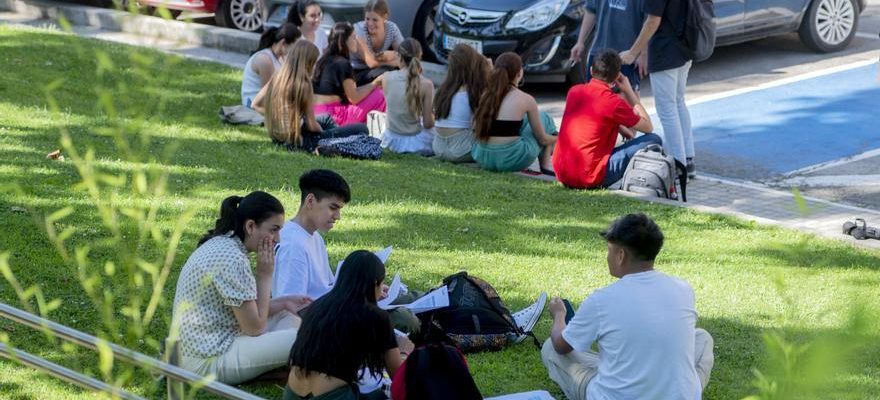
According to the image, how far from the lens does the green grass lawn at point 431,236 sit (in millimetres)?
6465

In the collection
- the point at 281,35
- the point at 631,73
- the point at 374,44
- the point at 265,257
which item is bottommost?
the point at 374,44

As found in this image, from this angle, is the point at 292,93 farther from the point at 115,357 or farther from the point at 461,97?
the point at 115,357

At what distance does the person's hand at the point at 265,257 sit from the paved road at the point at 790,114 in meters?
5.42

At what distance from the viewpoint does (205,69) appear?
14.0 m

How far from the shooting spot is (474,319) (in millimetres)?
6574

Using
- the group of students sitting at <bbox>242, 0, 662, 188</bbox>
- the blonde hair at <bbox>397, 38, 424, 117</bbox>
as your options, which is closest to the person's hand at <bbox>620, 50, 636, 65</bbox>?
→ the group of students sitting at <bbox>242, 0, 662, 188</bbox>

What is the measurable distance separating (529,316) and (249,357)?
1.76m

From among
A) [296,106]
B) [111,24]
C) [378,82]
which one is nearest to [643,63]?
[378,82]

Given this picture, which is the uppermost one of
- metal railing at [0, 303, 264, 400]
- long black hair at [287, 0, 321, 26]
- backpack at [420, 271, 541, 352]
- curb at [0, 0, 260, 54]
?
metal railing at [0, 303, 264, 400]

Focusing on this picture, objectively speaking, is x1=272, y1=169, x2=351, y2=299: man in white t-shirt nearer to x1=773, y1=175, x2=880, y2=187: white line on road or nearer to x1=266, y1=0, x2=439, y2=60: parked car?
x1=773, y1=175, x2=880, y2=187: white line on road

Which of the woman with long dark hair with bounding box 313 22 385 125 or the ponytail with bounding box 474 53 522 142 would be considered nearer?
the ponytail with bounding box 474 53 522 142

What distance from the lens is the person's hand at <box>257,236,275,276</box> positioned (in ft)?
18.7

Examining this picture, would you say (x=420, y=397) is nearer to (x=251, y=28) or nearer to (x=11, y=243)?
(x=11, y=243)

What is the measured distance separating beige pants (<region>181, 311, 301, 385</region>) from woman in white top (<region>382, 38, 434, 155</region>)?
5.73 metres
